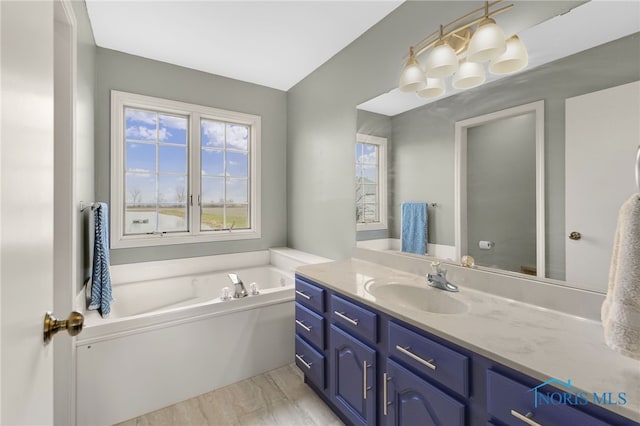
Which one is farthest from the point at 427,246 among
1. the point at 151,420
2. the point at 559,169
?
the point at 151,420

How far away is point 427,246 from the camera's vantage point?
5.92ft

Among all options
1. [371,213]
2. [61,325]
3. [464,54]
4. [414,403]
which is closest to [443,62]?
[464,54]

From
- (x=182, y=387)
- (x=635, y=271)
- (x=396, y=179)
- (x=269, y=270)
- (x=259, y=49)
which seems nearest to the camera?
(x=635, y=271)

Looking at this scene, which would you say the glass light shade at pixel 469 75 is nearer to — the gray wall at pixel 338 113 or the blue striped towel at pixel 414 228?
the gray wall at pixel 338 113

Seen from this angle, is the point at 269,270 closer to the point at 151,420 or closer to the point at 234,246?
the point at 234,246

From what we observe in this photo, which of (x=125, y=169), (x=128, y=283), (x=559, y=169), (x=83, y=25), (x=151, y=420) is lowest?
(x=151, y=420)

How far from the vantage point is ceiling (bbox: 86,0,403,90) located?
2000mm

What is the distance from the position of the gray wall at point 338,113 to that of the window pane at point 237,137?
1.68ft

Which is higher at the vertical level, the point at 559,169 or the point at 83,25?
the point at 83,25

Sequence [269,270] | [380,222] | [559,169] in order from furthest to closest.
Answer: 1. [269,270]
2. [380,222]
3. [559,169]

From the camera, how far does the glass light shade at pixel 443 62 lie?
1.52m

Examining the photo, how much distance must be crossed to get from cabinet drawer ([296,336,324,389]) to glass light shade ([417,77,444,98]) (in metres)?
1.73

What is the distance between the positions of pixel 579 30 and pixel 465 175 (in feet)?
2.40

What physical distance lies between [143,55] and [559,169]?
330 centimetres
